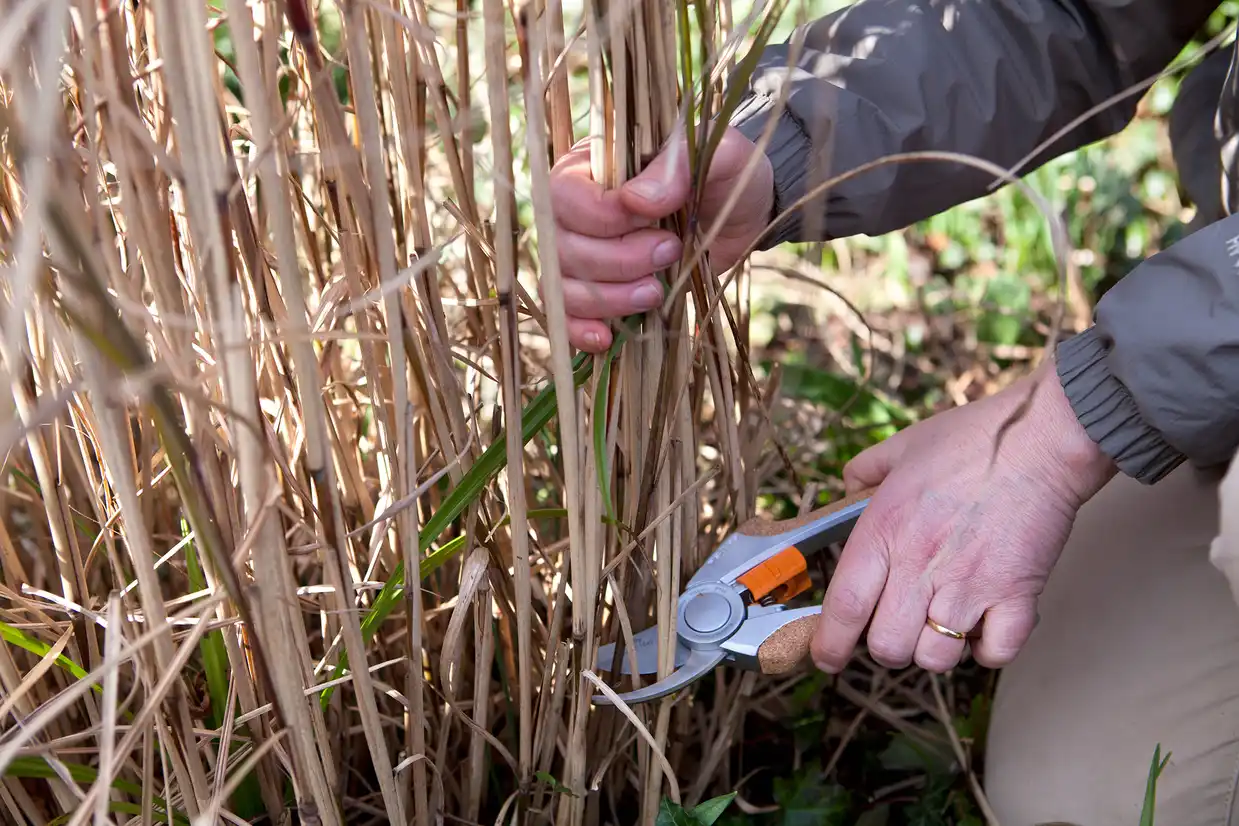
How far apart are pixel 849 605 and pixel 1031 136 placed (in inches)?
20.9

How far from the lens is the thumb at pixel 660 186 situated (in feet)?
2.16

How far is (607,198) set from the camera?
0.69 m

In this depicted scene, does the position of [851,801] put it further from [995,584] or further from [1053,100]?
[1053,100]

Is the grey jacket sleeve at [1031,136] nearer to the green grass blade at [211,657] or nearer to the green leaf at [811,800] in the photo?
the green leaf at [811,800]

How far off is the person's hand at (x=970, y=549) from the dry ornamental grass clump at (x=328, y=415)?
138mm

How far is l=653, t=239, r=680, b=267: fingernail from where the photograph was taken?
0.71 meters

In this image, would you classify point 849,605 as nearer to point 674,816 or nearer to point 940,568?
point 940,568

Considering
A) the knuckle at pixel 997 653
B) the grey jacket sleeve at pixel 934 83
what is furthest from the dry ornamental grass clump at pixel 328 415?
the knuckle at pixel 997 653

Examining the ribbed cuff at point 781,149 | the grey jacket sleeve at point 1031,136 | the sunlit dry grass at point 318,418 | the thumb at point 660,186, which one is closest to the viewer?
the sunlit dry grass at point 318,418

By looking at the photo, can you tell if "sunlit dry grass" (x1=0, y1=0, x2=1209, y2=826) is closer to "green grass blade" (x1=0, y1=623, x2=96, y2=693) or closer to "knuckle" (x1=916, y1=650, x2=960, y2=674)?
"green grass blade" (x1=0, y1=623, x2=96, y2=693)

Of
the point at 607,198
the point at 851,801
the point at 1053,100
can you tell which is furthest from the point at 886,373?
the point at 607,198

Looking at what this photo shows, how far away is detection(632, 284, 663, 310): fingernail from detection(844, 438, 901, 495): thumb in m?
0.31

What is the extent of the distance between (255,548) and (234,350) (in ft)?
0.38

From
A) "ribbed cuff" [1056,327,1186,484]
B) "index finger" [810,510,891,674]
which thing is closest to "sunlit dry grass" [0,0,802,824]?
"index finger" [810,510,891,674]
